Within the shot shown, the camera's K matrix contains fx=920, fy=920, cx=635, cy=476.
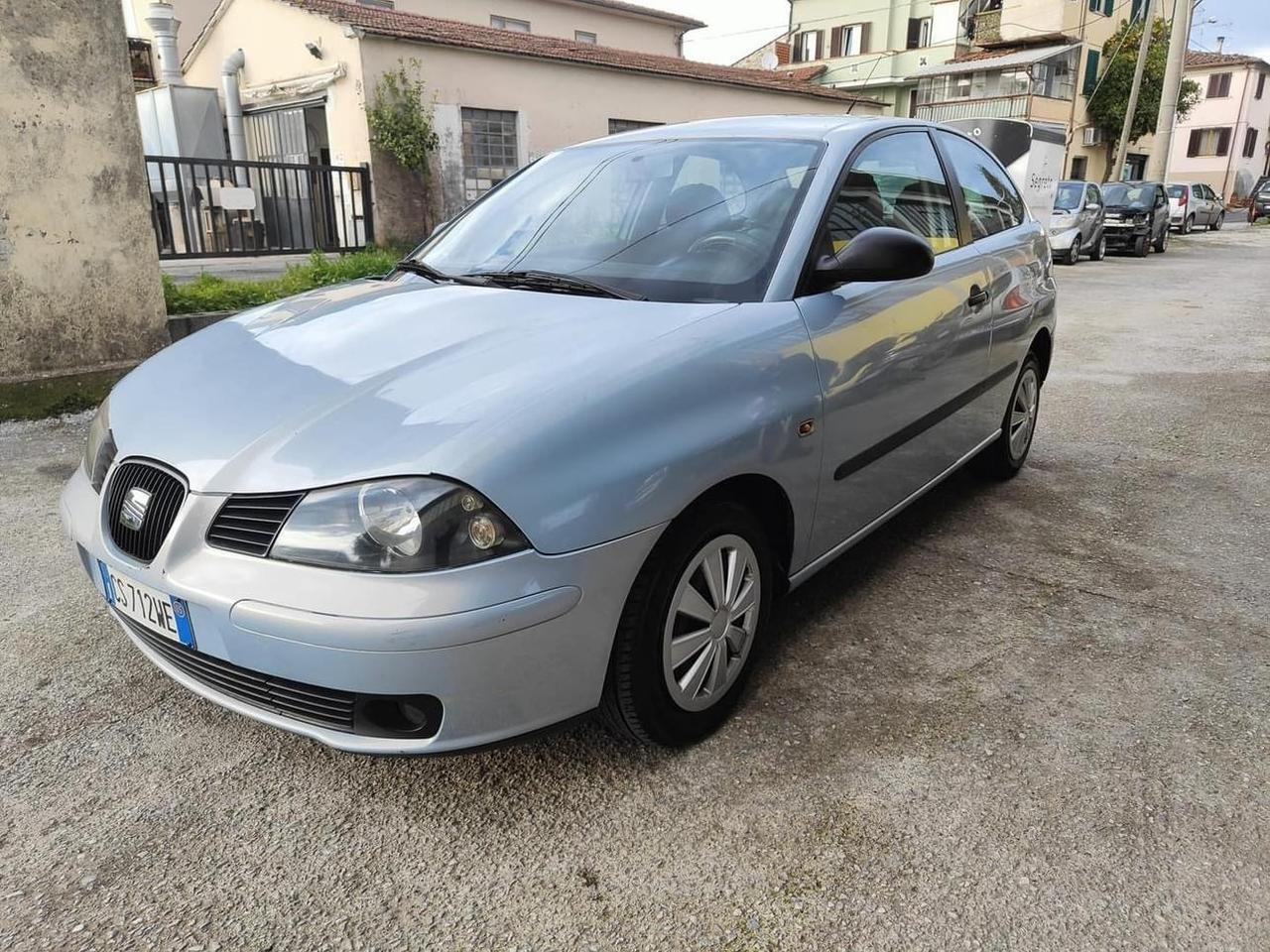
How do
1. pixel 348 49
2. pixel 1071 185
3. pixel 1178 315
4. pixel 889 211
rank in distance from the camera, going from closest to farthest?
pixel 889 211 < pixel 1178 315 < pixel 348 49 < pixel 1071 185

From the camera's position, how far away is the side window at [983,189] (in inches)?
149

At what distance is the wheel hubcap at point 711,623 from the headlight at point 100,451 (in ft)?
4.73

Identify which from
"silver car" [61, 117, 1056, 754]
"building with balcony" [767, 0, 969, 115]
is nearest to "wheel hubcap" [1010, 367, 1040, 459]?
"silver car" [61, 117, 1056, 754]

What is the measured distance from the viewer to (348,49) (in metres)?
14.0

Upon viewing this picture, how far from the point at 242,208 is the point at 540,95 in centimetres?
814

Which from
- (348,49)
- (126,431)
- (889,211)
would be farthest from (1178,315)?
(348,49)

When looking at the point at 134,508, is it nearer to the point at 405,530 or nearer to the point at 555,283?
the point at 405,530

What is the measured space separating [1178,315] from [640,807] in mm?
10504

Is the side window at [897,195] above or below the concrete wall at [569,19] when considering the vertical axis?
below

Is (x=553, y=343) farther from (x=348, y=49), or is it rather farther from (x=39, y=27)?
(x=348, y=49)

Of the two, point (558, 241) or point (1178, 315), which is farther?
point (1178, 315)

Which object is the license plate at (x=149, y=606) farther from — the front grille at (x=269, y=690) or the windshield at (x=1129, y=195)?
the windshield at (x=1129, y=195)

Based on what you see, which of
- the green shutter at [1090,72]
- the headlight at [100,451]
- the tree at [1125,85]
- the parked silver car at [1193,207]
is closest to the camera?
the headlight at [100,451]

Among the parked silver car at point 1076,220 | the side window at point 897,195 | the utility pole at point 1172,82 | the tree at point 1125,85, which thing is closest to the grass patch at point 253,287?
the side window at point 897,195
